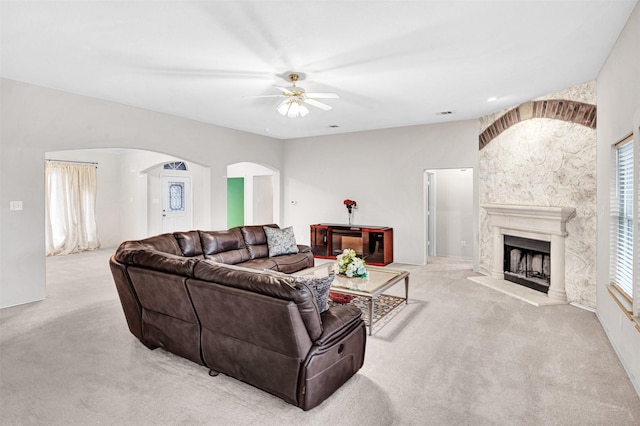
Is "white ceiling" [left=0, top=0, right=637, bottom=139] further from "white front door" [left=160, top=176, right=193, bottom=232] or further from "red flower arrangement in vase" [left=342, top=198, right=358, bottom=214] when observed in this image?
"white front door" [left=160, top=176, right=193, bottom=232]

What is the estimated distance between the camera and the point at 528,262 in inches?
211

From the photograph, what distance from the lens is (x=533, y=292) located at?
4.99 m

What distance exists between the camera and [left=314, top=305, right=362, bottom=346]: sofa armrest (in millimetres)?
2352

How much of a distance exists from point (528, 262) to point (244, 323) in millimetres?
4715

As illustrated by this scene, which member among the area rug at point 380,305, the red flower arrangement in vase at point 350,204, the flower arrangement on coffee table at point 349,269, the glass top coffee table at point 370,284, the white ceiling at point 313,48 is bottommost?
the area rug at point 380,305

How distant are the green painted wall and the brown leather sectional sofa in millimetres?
7059

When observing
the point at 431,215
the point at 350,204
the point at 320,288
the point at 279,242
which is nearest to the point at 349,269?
the point at 320,288

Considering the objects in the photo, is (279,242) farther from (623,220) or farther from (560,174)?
(623,220)

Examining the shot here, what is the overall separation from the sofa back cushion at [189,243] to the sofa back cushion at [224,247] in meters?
0.08

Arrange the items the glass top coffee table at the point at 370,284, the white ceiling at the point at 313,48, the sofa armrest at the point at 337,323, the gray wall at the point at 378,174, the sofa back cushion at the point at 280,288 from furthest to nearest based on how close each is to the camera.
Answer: the gray wall at the point at 378,174 < the glass top coffee table at the point at 370,284 < the white ceiling at the point at 313,48 < the sofa armrest at the point at 337,323 < the sofa back cushion at the point at 280,288

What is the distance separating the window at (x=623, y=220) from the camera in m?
3.06

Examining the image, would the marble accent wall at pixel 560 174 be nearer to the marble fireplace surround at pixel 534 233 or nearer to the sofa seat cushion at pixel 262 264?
the marble fireplace surround at pixel 534 233

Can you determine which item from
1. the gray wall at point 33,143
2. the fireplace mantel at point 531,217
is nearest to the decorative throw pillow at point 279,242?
the gray wall at point 33,143

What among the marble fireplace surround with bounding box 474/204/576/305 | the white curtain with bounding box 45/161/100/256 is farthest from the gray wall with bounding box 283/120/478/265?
the white curtain with bounding box 45/161/100/256
